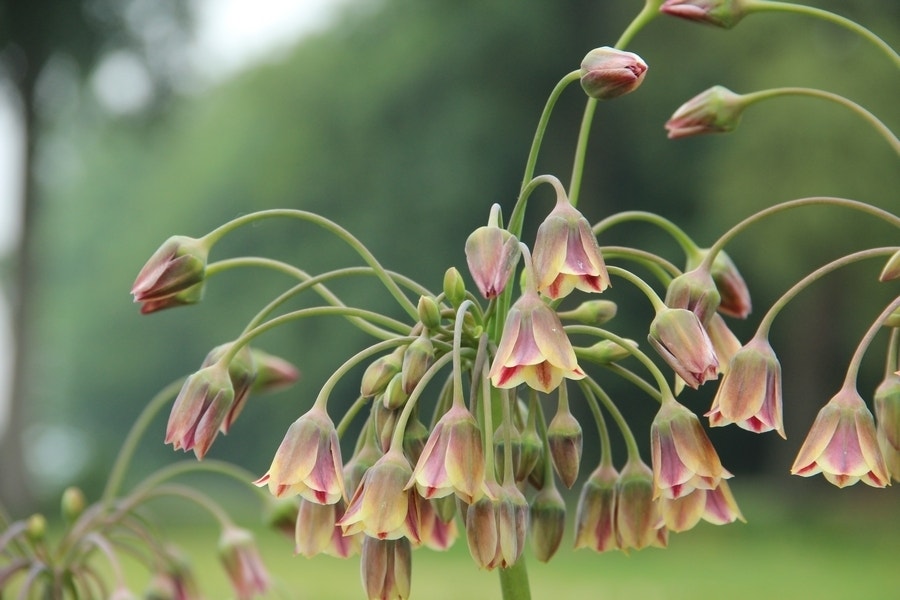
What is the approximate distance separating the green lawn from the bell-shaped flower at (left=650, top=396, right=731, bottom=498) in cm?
673

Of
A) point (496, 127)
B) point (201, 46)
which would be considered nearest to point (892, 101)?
point (496, 127)

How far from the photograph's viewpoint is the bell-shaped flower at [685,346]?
1682mm

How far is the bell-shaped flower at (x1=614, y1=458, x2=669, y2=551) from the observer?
1.86 m

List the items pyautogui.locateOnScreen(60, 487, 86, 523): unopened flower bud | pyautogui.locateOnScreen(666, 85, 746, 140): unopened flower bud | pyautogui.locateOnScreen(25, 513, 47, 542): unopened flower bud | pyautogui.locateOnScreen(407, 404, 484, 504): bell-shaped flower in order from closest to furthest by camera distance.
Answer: pyautogui.locateOnScreen(407, 404, 484, 504): bell-shaped flower
pyautogui.locateOnScreen(666, 85, 746, 140): unopened flower bud
pyautogui.locateOnScreen(25, 513, 47, 542): unopened flower bud
pyautogui.locateOnScreen(60, 487, 86, 523): unopened flower bud

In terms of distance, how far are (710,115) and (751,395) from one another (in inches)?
22.3

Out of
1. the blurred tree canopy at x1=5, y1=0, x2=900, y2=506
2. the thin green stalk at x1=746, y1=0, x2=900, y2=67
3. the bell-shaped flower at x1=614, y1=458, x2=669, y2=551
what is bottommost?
the bell-shaped flower at x1=614, y1=458, x2=669, y2=551

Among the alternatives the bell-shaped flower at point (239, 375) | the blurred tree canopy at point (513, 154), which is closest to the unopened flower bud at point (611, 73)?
the bell-shaped flower at point (239, 375)

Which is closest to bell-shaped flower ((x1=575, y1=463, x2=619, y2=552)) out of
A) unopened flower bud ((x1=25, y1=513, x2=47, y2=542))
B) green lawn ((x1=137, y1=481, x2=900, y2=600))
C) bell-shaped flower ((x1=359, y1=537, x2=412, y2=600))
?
bell-shaped flower ((x1=359, y1=537, x2=412, y2=600))

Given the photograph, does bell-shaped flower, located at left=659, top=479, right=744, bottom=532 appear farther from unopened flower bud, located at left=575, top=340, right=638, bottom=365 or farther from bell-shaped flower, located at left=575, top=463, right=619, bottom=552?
unopened flower bud, located at left=575, top=340, right=638, bottom=365

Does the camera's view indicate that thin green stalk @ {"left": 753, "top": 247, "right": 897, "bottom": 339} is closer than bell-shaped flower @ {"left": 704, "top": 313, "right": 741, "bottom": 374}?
Yes

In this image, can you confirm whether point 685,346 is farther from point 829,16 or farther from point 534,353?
point 829,16

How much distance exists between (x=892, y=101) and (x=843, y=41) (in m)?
1.24

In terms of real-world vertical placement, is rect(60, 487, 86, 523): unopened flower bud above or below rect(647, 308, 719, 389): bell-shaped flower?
below

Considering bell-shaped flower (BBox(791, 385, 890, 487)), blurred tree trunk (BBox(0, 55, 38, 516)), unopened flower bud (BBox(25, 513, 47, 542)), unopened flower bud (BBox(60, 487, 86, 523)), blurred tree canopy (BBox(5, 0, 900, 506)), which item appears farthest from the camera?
blurred tree trunk (BBox(0, 55, 38, 516))
